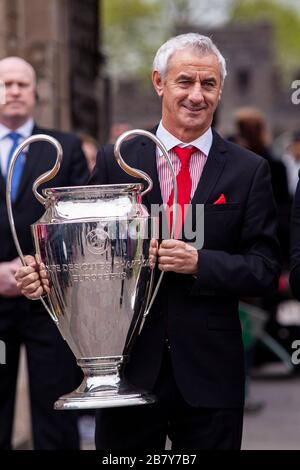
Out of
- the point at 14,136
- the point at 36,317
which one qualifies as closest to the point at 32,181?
the point at 14,136

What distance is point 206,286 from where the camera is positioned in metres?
4.49

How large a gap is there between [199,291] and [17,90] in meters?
1.84

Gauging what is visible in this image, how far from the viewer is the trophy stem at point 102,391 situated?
4.30 m

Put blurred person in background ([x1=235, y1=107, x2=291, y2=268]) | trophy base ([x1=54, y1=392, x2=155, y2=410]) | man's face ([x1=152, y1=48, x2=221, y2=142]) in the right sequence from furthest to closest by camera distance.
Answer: blurred person in background ([x1=235, y1=107, x2=291, y2=268]) → man's face ([x1=152, y1=48, x2=221, y2=142]) → trophy base ([x1=54, y1=392, x2=155, y2=410])

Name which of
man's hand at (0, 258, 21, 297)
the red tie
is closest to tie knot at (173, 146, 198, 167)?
the red tie

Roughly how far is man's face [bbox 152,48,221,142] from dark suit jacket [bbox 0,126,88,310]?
4.84ft

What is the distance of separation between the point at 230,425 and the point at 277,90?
182 ft

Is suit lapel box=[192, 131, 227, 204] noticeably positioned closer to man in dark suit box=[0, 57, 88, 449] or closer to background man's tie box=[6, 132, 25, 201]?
man in dark suit box=[0, 57, 88, 449]

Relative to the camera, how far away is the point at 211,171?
181 inches

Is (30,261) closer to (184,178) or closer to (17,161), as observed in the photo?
(184,178)

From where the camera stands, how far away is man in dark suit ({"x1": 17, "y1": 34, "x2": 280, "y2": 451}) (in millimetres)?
4531

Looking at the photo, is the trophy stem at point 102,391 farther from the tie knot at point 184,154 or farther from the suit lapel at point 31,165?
the suit lapel at point 31,165

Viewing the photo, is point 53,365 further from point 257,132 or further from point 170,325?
point 257,132
